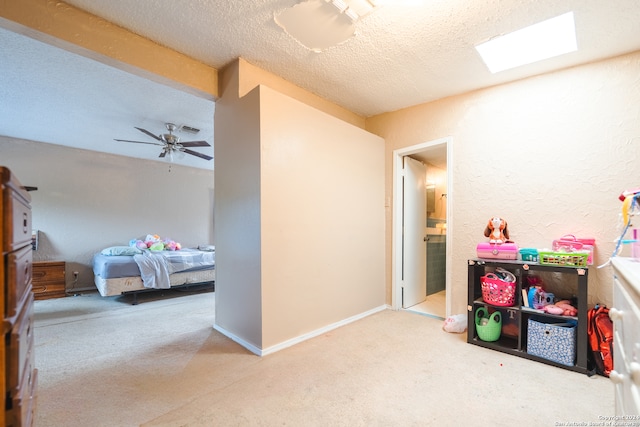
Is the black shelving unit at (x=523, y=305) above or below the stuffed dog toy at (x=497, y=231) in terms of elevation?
below

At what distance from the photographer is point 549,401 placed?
1.63 m

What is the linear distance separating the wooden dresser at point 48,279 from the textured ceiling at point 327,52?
2292 mm

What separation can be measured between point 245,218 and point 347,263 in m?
1.23

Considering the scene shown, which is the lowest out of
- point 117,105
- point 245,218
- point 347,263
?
point 347,263

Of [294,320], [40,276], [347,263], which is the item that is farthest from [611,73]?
[40,276]

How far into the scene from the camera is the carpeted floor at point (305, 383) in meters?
1.50

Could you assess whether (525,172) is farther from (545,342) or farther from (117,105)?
(117,105)

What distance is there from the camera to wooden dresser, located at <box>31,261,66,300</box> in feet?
13.6

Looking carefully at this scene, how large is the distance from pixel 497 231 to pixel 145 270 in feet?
14.6

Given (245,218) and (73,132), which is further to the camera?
(73,132)

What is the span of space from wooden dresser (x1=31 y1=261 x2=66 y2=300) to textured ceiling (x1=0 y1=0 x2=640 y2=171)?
229 cm

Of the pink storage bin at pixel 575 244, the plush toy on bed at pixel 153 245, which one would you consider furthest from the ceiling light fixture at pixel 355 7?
the plush toy on bed at pixel 153 245

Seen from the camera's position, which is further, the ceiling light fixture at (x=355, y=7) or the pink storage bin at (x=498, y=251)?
the pink storage bin at (x=498, y=251)

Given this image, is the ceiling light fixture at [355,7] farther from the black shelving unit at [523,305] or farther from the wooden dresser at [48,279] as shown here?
the wooden dresser at [48,279]
